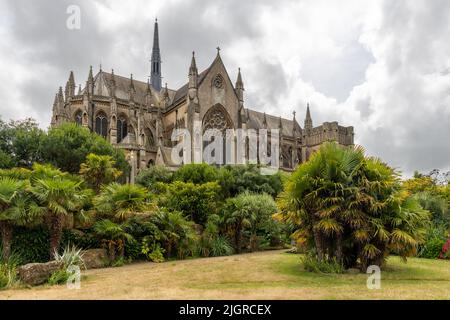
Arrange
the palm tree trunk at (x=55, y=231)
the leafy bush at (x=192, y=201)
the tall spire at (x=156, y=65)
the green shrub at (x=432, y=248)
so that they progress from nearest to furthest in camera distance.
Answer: the palm tree trunk at (x=55, y=231), the green shrub at (x=432, y=248), the leafy bush at (x=192, y=201), the tall spire at (x=156, y=65)

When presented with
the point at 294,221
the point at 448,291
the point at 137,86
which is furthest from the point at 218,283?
the point at 137,86

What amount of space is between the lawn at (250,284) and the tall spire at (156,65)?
194ft

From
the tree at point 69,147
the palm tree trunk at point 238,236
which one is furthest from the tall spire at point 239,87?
the palm tree trunk at point 238,236

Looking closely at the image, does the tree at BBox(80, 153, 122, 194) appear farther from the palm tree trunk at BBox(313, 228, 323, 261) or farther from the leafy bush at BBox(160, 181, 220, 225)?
the palm tree trunk at BBox(313, 228, 323, 261)

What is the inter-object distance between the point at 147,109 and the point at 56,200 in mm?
40826

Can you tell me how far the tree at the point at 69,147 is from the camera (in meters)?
34.9

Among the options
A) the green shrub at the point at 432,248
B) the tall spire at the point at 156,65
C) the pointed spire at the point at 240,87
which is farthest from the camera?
the tall spire at the point at 156,65

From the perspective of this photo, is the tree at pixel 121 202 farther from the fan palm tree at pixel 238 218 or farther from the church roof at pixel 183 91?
the church roof at pixel 183 91

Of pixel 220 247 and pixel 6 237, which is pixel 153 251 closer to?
pixel 220 247

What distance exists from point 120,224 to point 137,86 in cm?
4529

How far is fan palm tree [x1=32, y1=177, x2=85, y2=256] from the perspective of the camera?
14.2m

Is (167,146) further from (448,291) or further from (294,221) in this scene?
(448,291)

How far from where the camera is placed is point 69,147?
35719mm

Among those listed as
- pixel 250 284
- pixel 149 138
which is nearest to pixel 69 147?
pixel 149 138
